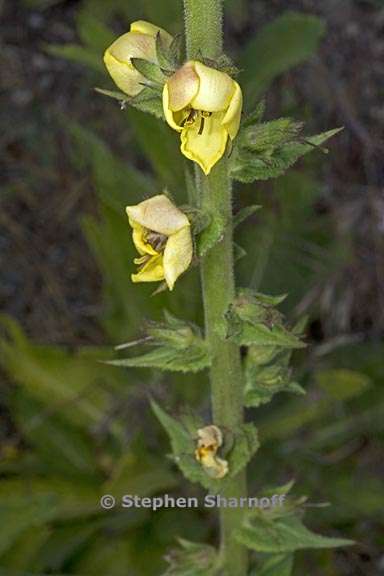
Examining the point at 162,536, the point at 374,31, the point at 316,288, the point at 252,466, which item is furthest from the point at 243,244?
the point at 374,31

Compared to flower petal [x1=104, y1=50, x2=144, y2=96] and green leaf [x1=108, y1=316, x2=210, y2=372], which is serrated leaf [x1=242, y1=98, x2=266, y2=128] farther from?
green leaf [x1=108, y1=316, x2=210, y2=372]

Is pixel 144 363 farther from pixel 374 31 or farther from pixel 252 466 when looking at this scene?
pixel 374 31

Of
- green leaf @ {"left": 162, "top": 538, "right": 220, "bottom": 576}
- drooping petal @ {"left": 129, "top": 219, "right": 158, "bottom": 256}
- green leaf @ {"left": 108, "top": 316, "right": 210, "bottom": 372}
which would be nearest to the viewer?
drooping petal @ {"left": 129, "top": 219, "right": 158, "bottom": 256}

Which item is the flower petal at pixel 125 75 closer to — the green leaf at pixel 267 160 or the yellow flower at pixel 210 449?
the green leaf at pixel 267 160

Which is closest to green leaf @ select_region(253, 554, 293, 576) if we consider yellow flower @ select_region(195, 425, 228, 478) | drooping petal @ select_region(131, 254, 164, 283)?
yellow flower @ select_region(195, 425, 228, 478)

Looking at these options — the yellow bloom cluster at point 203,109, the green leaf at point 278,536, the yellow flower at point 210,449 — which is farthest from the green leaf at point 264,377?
the yellow bloom cluster at point 203,109

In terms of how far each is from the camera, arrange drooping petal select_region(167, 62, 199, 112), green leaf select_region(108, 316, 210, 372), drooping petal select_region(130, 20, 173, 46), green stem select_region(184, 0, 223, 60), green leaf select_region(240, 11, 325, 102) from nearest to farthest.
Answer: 1. drooping petal select_region(167, 62, 199, 112)
2. green stem select_region(184, 0, 223, 60)
3. drooping petal select_region(130, 20, 173, 46)
4. green leaf select_region(108, 316, 210, 372)
5. green leaf select_region(240, 11, 325, 102)
